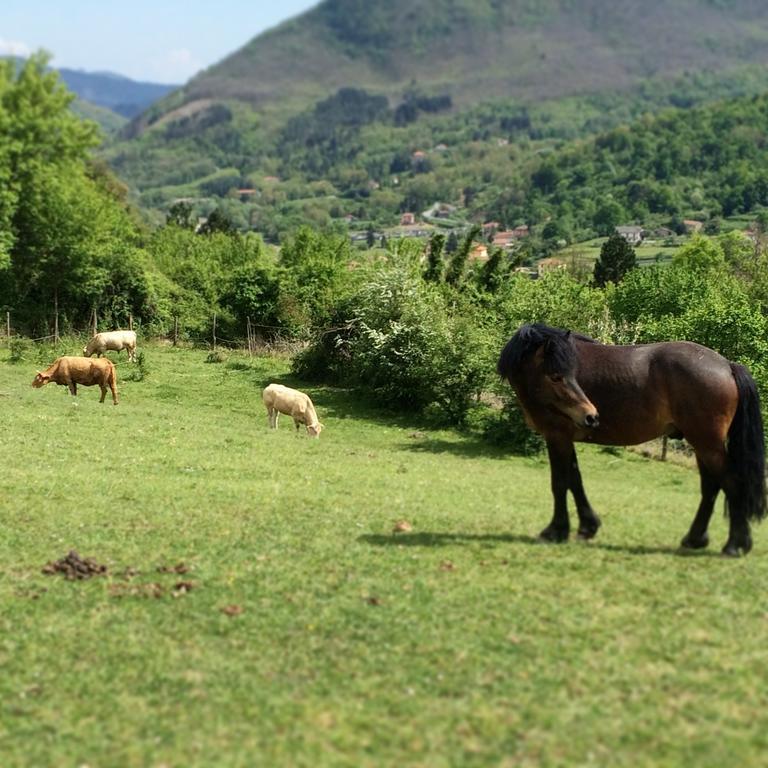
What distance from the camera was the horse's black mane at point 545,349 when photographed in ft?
34.7

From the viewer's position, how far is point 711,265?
76688 millimetres

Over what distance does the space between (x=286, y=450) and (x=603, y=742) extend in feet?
46.6

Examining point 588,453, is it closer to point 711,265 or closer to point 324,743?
point 324,743

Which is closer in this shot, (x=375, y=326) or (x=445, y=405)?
(x=445, y=405)

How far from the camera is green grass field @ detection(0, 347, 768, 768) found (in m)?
6.32

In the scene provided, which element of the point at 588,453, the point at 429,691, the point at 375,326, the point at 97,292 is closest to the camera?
the point at 429,691

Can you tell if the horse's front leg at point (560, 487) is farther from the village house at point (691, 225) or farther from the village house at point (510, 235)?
the village house at point (510, 235)

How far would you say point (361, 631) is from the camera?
8.10 m

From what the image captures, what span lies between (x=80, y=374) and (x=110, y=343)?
9.69 metres

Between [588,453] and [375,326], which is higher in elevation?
[375,326]

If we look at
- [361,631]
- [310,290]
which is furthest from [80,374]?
[361,631]

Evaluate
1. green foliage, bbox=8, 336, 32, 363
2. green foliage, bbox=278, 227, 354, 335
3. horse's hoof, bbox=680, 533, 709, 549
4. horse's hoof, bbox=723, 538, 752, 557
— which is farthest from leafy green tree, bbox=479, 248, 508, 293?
horse's hoof, bbox=723, 538, 752, 557

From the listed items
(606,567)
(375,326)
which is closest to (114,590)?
(606,567)

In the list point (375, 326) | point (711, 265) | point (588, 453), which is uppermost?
point (711, 265)
